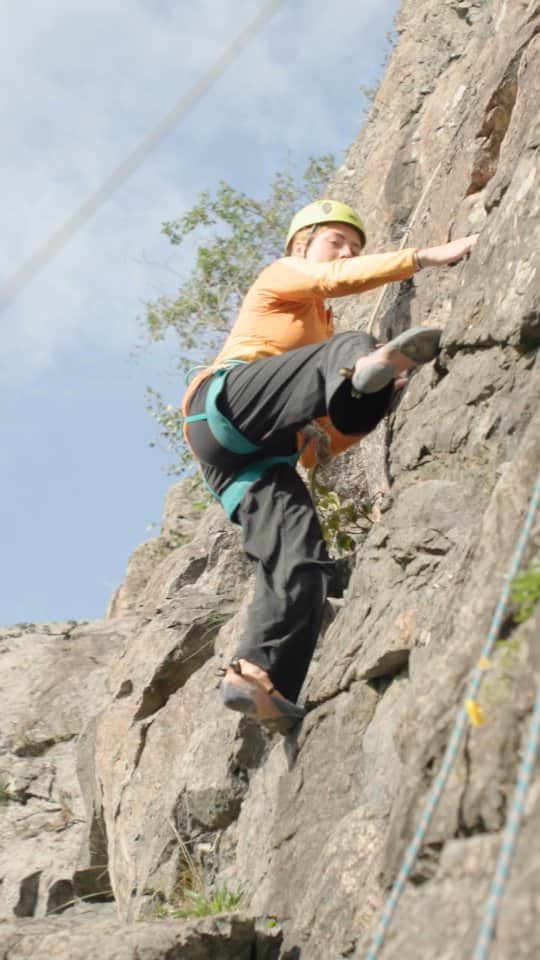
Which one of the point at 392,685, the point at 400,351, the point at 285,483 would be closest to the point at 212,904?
the point at 392,685

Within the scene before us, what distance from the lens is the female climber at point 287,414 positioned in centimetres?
636

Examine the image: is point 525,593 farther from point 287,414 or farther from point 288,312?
point 288,312

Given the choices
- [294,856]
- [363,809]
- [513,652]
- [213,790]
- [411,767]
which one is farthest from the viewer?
[213,790]

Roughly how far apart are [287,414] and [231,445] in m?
0.37

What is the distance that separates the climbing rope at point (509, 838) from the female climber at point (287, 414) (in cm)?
291

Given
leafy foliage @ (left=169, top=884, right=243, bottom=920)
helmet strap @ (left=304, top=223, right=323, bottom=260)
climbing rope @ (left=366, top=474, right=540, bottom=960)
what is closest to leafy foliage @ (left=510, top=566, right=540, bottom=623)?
climbing rope @ (left=366, top=474, right=540, bottom=960)

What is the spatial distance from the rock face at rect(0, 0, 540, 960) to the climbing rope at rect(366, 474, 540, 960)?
0.17 ft

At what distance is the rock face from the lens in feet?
12.6

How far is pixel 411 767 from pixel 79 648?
9.21m

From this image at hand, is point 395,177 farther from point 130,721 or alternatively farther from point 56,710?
point 56,710

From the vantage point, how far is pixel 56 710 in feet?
39.0

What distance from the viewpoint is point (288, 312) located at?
7.20 metres

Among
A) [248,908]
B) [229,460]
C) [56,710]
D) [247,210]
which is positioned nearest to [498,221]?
[229,460]

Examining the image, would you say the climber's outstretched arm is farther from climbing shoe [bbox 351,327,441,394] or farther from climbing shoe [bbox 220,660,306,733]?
climbing shoe [bbox 220,660,306,733]
